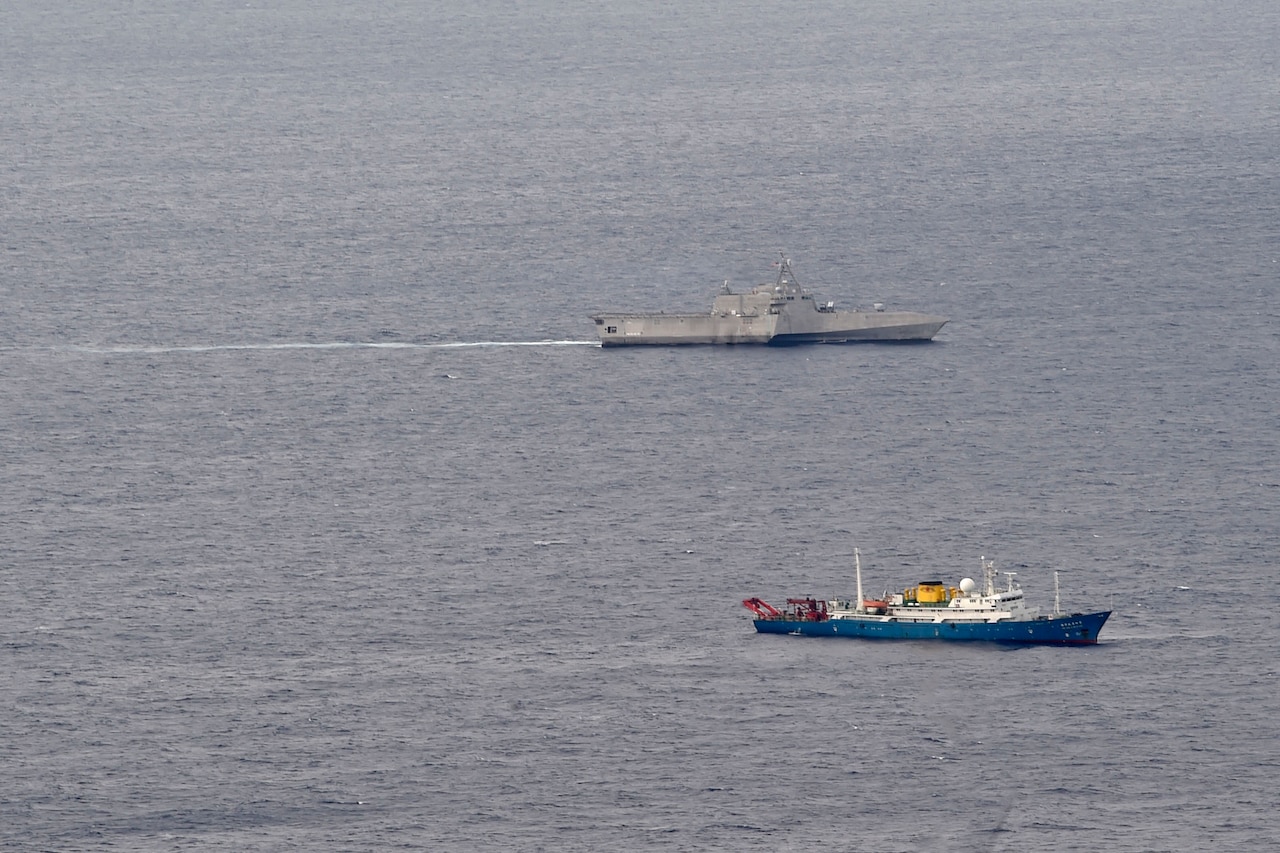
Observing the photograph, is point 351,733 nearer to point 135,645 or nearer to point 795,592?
point 135,645

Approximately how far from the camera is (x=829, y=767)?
166000 millimetres

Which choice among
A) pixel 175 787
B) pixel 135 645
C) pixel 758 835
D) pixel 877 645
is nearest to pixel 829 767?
pixel 758 835

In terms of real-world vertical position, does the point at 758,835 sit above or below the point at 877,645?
below

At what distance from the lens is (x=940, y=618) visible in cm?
18762

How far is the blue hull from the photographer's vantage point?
18525 centimetres

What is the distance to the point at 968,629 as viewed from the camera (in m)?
188

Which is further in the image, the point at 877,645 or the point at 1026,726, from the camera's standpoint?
the point at 877,645

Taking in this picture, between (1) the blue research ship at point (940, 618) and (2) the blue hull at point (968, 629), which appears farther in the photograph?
(1) the blue research ship at point (940, 618)

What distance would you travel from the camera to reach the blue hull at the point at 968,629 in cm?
18525

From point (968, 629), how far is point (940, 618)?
2018 millimetres

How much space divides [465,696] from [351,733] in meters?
8.98

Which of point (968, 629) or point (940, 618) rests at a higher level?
point (940, 618)

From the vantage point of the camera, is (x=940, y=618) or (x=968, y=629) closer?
(x=968, y=629)

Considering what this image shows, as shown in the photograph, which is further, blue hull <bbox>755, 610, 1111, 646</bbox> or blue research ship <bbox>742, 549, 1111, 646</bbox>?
blue research ship <bbox>742, 549, 1111, 646</bbox>
